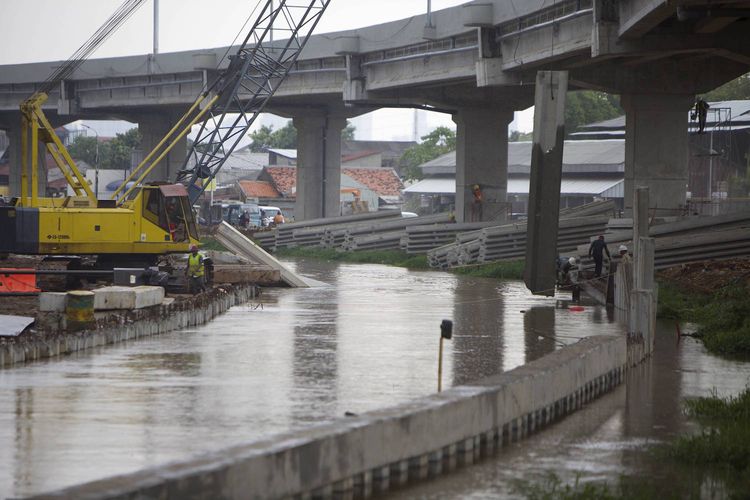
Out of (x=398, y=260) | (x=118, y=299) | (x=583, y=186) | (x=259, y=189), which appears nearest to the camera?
(x=118, y=299)

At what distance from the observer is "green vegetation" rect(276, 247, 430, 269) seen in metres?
52.7

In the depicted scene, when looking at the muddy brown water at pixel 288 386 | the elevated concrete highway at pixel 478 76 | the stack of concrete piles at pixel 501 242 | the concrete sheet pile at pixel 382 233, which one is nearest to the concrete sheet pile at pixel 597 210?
the stack of concrete piles at pixel 501 242

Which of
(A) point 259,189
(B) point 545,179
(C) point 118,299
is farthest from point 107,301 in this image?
(A) point 259,189

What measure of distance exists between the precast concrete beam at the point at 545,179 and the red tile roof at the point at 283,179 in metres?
86.0

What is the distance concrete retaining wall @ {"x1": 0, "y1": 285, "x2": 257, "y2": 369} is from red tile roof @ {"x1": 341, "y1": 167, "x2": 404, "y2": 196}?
95191 mm

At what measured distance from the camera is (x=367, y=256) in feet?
188

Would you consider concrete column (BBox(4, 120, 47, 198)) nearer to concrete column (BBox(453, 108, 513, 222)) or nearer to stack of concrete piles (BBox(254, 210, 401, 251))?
stack of concrete piles (BBox(254, 210, 401, 251))

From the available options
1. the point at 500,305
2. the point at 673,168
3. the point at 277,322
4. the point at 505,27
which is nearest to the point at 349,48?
the point at 505,27

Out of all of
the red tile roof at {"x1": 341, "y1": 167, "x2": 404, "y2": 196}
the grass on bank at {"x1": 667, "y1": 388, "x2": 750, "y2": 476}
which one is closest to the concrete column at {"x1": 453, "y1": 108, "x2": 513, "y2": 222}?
the grass on bank at {"x1": 667, "y1": 388, "x2": 750, "y2": 476}

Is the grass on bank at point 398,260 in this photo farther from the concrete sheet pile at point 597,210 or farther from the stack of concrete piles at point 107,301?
the stack of concrete piles at point 107,301

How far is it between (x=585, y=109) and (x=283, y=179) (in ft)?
96.0

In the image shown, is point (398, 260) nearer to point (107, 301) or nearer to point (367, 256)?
point (367, 256)

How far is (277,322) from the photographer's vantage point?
2834 cm

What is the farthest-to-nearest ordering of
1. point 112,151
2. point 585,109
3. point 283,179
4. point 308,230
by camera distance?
point 112,151 < point 585,109 < point 283,179 < point 308,230
